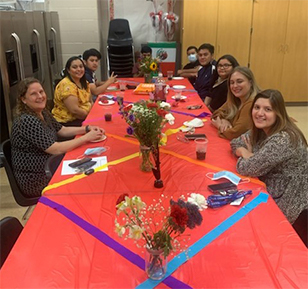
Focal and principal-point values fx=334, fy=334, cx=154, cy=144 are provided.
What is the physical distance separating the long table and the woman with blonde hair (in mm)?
123

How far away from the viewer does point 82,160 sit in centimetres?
211

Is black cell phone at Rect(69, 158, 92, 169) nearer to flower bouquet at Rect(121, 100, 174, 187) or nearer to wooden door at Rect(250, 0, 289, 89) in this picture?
flower bouquet at Rect(121, 100, 174, 187)

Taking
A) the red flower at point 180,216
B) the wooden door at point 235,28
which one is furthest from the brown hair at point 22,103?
the wooden door at point 235,28

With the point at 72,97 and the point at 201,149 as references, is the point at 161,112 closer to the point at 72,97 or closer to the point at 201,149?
the point at 201,149

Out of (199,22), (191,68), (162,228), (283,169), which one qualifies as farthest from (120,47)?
(162,228)

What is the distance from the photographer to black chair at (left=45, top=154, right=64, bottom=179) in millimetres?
2230

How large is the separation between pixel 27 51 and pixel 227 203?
12.2ft

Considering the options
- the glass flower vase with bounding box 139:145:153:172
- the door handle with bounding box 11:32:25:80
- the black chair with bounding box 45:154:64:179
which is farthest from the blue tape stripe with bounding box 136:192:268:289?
the door handle with bounding box 11:32:25:80

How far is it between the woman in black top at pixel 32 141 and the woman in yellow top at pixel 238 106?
3.24 feet

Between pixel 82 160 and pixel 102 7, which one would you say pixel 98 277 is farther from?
pixel 102 7

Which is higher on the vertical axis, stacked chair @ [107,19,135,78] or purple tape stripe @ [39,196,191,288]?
stacked chair @ [107,19,135,78]

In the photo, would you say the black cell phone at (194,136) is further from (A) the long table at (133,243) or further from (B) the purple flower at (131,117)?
(B) the purple flower at (131,117)

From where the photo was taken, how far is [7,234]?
149cm

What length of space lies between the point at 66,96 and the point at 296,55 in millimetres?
4617
